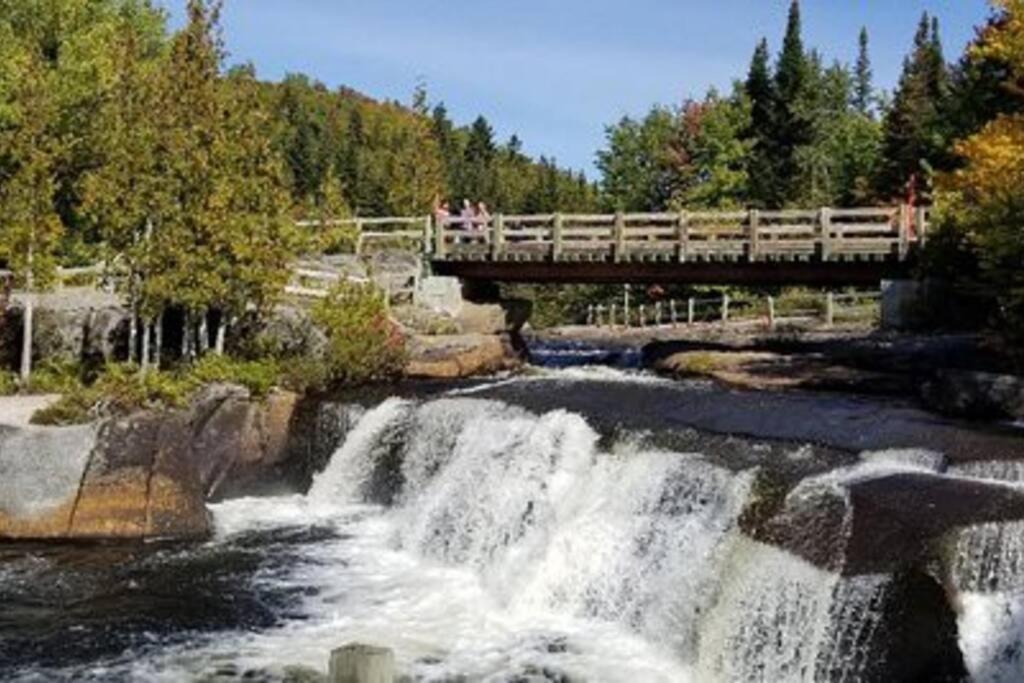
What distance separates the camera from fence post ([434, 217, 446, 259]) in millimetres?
35344

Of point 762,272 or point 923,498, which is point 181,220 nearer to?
point 762,272

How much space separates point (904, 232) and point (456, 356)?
11683 mm

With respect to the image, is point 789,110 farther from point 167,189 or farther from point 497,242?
point 167,189

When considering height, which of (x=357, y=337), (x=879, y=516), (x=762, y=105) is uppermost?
(x=762, y=105)

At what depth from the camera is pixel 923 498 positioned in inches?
558

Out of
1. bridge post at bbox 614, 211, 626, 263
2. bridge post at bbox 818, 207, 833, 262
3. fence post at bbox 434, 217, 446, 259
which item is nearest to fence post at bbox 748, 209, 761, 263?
bridge post at bbox 818, 207, 833, 262

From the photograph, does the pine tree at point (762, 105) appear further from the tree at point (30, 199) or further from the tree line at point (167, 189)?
the tree at point (30, 199)

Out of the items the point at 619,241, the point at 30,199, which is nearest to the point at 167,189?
the point at 30,199

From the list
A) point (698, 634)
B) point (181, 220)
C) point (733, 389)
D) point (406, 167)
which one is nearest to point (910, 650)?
point (698, 634)

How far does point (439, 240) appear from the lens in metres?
35.3

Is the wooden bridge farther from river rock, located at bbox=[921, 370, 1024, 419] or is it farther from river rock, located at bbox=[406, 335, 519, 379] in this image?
river rock, located at bbox=[921, 370, 1024, 419]

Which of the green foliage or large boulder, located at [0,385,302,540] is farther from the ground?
the green foliage

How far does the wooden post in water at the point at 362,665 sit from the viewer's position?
218 inches

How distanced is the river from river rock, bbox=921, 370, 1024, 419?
0.74 meters
